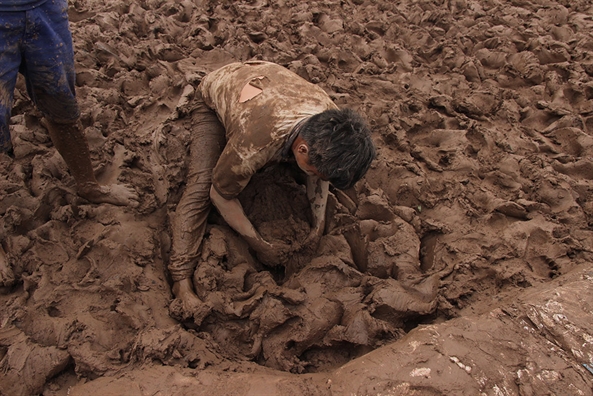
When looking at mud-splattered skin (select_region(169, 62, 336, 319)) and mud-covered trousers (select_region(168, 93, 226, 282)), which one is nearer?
mud-splattered skin (select_region(169, 62, 336, 319))

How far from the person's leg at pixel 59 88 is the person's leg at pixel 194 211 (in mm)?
273

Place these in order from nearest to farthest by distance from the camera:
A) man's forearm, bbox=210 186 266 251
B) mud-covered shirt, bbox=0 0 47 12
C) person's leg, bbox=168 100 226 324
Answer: mud-covered shirt, bbox=0 0 47 12 → person's leg, bbox=168 100 226 324 → man's forearm, bbox=210 186 266 251

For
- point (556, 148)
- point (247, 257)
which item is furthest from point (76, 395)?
point (556, 148)

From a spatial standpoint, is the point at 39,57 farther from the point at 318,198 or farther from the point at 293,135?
the point at 318,198

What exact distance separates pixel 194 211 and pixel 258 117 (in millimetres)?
581

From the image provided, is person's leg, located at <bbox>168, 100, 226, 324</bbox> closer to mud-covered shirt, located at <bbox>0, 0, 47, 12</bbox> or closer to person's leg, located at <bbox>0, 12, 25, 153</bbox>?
person's leg, located at <bbox>0, 12, 25, 153</bbox>

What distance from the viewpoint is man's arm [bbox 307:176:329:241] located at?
194cm

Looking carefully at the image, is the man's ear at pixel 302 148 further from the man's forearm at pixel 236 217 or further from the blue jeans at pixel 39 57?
the blue jeans at pixel 39 57

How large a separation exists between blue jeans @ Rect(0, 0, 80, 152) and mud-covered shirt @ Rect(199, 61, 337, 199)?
65 cm

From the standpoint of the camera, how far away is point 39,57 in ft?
4.75

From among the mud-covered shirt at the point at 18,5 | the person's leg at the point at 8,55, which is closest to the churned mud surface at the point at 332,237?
the person's leg at the point at 8,55

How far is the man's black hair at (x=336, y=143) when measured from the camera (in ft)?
4.95

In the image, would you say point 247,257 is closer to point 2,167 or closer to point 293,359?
point 293,359

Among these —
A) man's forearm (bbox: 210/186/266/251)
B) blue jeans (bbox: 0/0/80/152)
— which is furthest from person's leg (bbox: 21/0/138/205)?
man's forearm (bbox: 210/186/266/251)
